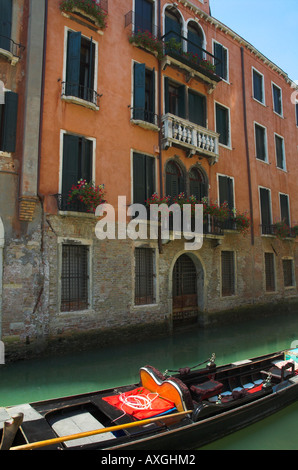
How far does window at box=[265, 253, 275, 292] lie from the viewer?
15.5m

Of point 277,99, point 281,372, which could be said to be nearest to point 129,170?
point 281,372

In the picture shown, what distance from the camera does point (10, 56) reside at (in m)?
8.19

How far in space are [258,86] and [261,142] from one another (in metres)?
2.89

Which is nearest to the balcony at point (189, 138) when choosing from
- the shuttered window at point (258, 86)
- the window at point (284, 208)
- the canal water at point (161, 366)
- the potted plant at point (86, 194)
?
the potted plant at point (86, 194)

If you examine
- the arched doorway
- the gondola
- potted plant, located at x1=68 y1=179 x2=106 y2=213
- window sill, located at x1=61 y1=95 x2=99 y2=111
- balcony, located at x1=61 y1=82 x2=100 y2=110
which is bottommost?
the gondola

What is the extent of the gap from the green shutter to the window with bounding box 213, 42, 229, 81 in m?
8.35

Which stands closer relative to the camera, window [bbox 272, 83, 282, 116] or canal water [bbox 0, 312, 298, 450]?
canal water [bbox 0, 312, 298, 450]

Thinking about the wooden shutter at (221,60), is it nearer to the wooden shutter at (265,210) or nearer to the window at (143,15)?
the window at (143,15)

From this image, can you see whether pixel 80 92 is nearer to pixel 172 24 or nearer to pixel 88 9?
pixel 88 9

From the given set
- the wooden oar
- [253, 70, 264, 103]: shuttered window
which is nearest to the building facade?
[253, 70, 264, 103]: shuttered window

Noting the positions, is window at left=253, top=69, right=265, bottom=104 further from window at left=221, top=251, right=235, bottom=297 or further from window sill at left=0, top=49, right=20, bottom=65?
window sill at left=0, top=49, right=20, bottom=65

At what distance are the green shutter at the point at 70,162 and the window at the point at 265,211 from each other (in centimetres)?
959
